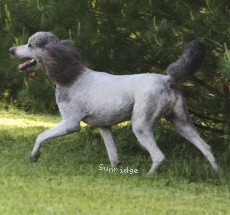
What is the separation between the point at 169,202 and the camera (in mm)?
6238

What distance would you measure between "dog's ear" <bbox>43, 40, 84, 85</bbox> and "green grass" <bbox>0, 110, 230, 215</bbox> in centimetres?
96

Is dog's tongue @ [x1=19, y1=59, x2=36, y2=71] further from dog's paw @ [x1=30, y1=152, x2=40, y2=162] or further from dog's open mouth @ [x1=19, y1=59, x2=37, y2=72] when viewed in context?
dog's paw @ [x1=30, y1=152, x2=40, y2=162]

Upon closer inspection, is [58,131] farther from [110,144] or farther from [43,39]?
[43,39]

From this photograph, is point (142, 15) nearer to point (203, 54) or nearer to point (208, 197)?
point (203, 54)

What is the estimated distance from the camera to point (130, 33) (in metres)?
8.72

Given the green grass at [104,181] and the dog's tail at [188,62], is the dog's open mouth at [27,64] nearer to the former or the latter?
the green grass at [104,181]

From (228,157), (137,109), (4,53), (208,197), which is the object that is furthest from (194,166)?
(4,53)

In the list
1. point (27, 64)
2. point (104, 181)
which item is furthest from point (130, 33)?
point (104, 181)

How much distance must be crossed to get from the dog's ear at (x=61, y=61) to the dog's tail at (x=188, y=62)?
104 cm

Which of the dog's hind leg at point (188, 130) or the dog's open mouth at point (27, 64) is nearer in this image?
the dog's hind leg at point (188, 130)

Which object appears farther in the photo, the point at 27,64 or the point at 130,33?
the point at 130,33

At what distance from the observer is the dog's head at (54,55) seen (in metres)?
7.71

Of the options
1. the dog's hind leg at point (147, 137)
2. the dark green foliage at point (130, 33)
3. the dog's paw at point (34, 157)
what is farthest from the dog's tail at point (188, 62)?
the dog's paw at point (34, 157)

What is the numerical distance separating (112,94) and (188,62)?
0.84 meters
